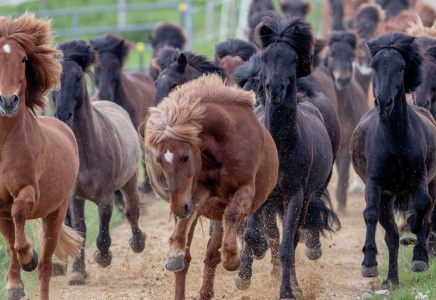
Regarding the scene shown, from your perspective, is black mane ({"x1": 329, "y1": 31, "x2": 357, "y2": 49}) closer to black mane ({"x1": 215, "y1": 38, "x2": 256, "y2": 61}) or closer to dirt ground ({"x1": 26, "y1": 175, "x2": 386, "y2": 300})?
black mane ({"x1": 215, "y1": 38, "x2": 256, "y2": 61})

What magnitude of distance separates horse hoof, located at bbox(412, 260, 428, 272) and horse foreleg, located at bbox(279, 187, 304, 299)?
4.12 feet

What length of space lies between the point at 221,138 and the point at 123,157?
3331 mm

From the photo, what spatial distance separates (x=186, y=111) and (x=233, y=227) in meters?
0.89

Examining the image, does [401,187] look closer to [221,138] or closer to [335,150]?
[335,150]

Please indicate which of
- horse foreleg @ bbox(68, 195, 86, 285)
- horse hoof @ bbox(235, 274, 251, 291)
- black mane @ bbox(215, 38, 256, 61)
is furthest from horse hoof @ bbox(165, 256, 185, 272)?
black mane @ bbox(215, 38, 256, 61)

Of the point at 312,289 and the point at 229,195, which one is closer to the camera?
the point at 229,195

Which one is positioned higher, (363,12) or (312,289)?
(363,12)

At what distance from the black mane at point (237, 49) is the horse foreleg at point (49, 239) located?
16.9 feet

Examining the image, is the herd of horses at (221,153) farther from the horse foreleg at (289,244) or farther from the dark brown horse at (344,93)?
the dark brown horse at (344,93)

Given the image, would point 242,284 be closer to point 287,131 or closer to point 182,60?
point 287,131

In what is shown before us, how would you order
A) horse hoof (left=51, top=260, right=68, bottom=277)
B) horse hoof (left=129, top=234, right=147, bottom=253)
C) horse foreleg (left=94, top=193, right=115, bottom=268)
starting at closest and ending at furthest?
horse hoof (left=51, top=260, right=68, bottom=277)
horse foreleg (left=94, top=193, right=115, bottom=268)
horse hoof (left=129, top=234, right=147, bottom=253)

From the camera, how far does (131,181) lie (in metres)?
8.78

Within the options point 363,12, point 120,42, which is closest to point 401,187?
point 120,42

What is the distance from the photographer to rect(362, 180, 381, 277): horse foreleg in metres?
6.28
